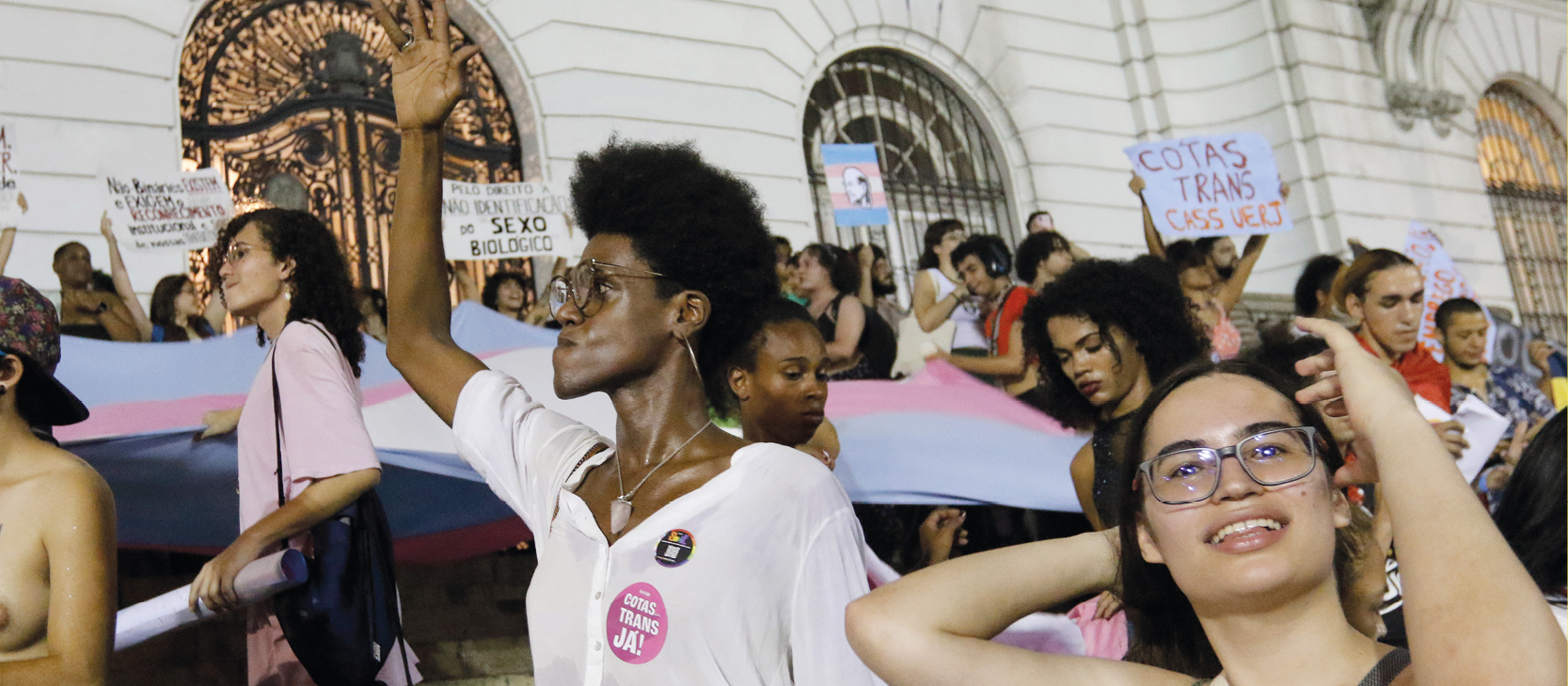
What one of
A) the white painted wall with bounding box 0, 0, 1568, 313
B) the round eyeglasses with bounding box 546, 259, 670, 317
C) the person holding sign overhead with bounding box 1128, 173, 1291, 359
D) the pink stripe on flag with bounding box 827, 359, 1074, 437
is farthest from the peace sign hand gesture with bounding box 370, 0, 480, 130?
the white painted wall with bounding box 0, 0, 1568, 313

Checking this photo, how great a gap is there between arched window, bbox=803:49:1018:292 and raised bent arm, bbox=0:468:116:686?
9495mm

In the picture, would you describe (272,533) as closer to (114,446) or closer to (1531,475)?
(114,446)

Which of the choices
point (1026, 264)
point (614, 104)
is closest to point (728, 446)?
point (1026, 264)

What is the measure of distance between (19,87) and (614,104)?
4144 mm

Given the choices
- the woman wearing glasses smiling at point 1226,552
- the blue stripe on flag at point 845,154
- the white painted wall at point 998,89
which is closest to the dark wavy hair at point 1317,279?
the blue stripe on flag at point 845,154

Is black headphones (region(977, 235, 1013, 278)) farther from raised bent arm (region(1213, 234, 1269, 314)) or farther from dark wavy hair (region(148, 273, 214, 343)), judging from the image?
dark wavy hair (region(148, 273, 214, 343))

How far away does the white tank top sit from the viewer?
7.31 m

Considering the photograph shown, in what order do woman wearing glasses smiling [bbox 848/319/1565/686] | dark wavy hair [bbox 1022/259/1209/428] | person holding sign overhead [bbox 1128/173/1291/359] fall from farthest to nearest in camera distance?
person holding sign overhead [bbox 1128/173/1291/359] < dark wavy hair [bbox 1022/259/1209/428] < woman wearing glasses smiling [bbox 848/319/1565/686]

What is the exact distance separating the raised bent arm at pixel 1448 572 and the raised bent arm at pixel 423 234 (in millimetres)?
1586

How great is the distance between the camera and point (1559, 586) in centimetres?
259

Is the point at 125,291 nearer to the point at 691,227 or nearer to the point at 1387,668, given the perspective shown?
the point at 691,227

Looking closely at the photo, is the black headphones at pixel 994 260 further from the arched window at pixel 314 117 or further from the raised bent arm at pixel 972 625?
the raised bent arm at pixel 972 625

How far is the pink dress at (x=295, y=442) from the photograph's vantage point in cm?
312

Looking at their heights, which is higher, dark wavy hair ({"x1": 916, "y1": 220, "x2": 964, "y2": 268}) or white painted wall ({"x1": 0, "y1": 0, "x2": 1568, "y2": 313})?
white painted wall ({"x1": 0, "y1": 0, "x2": 1568, "y2": 313})
